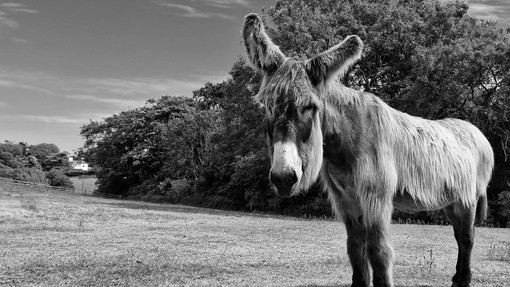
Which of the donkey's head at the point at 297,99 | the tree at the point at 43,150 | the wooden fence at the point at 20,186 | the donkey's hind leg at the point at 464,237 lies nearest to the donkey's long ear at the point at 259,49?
the donkey's head at the point at 297,99

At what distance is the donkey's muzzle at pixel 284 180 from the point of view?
11.7 ft

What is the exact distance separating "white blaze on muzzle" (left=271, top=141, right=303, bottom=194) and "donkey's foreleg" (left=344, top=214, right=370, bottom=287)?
161 centimetres

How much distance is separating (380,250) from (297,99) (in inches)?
74.5

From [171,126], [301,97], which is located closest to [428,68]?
[301,97]

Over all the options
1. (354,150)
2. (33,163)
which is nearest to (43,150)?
(33,163)

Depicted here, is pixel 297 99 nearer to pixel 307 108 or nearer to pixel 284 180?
pixel 307 108

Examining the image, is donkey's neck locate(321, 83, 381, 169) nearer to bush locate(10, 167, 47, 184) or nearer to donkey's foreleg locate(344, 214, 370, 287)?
donkey's foreleg locate(344, 214, 370, 287)

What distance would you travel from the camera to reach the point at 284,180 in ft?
11.8

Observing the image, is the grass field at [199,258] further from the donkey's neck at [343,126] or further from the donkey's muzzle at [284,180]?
the donkey's muzzle at [284,180]

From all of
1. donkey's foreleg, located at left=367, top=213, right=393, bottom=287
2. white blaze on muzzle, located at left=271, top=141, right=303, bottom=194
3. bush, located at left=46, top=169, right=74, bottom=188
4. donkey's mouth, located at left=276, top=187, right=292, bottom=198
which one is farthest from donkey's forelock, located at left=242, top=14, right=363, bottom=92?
bush, located at left=46, top=169, right=74, bottom=188

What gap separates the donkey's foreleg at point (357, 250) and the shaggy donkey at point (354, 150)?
1cm

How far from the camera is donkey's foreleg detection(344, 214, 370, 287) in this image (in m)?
5.10

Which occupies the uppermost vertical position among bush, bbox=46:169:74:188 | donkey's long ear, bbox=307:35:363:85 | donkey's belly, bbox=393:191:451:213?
donkey's long ear, bbox=307:35:363:85

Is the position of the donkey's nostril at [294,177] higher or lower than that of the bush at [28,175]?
higher
